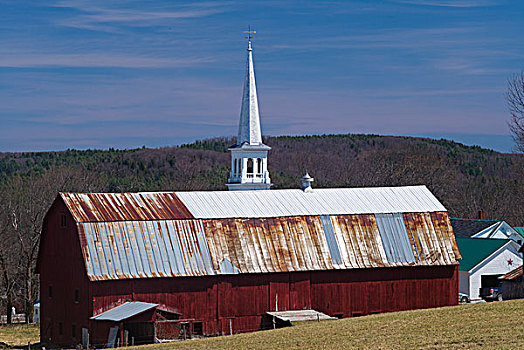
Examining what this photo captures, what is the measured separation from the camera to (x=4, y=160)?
616 ft

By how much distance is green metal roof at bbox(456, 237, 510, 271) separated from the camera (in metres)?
56.9

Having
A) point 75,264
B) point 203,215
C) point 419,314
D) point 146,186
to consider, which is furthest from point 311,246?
point 146,186

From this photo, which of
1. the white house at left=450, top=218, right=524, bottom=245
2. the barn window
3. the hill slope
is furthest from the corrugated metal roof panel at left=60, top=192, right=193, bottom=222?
the hill slope

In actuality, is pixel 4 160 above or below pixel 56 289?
above

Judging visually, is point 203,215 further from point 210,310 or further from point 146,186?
point 146,186

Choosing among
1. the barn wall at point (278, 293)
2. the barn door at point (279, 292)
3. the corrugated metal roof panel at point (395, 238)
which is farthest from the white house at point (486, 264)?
the barn door at point (279, 292)

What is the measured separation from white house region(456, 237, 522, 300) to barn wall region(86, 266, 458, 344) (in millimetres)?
10240

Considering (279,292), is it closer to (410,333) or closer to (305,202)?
(305,202)

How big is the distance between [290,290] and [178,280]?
5688 millimetres

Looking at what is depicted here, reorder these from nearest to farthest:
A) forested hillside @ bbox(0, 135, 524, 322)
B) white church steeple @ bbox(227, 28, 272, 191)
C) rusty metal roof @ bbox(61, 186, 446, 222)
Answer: rusty metal roof @ bbox(61, 186, 446, 222)
white church steeple @ bbox(227, 28, 272, 191)
forested hillside @ bbox(0, 135, 524, 322)

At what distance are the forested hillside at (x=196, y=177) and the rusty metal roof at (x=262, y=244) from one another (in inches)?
839

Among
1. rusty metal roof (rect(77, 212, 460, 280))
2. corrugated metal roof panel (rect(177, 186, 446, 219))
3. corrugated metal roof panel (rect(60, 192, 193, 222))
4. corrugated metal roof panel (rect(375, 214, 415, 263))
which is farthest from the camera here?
corrugated metal roof panel (rect(375, 214, 415, 263))

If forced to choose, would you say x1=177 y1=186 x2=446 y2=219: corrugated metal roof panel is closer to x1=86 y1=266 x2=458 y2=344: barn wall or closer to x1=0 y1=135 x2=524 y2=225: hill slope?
x1=86 y1=266 x2=458 y2=344: barn wall

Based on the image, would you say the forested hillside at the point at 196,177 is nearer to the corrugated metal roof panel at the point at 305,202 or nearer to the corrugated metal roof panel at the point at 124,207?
the corrugated metal roof panel at the point at 124,207
